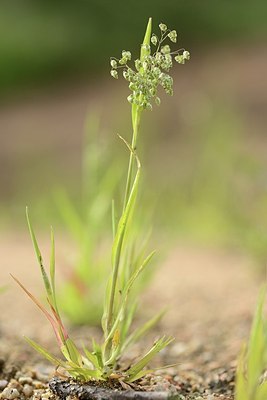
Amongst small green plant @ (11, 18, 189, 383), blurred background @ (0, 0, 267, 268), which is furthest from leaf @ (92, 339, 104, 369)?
blurred background @ (0, 0, 267, 268)

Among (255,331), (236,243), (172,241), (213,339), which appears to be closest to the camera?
(255,331)

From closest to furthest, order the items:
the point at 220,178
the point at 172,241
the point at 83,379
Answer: the point at 83,379
the point at 172,241
the point at 220,178

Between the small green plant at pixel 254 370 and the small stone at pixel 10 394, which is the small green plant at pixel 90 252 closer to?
the small stone at pixel 10 394

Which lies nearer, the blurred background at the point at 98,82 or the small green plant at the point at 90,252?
the small green plant at the point at 90,252

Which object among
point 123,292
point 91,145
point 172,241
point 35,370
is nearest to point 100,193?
point 91,145

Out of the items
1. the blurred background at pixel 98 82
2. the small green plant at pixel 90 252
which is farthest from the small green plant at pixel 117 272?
the blurred background at pixel 98 82

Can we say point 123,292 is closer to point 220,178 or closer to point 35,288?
point 35,288
